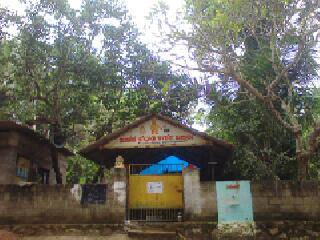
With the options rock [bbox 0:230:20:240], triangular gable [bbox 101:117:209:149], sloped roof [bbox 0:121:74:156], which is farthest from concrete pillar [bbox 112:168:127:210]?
sloped roof [bbox 0:121:74:156]

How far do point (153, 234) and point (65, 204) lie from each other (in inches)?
111

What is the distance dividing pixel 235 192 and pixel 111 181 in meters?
3.77

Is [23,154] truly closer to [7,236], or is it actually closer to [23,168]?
[23,168]


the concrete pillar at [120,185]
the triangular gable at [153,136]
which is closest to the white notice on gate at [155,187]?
the concrete pillar at [120,185]

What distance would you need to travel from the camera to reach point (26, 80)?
16516 millimetres

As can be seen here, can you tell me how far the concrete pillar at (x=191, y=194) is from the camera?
11516mm

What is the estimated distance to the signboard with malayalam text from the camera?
13.2 m

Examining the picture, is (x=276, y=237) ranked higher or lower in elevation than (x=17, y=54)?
lower

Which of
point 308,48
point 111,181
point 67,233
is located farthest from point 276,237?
point 308,48

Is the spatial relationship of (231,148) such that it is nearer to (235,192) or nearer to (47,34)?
(235,192)

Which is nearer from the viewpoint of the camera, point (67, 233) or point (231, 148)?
point (67, 233)

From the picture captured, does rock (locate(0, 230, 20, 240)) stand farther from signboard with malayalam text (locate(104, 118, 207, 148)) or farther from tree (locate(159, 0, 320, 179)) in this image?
tree (locate(159, 0, 320, 179))

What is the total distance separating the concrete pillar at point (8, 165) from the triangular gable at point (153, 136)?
3609 millimetres

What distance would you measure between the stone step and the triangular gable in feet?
10.3
